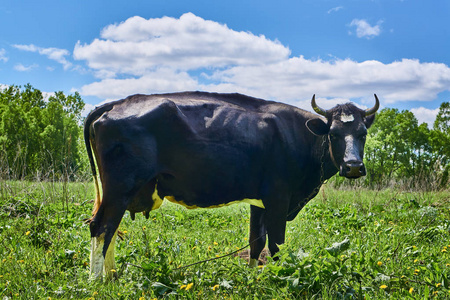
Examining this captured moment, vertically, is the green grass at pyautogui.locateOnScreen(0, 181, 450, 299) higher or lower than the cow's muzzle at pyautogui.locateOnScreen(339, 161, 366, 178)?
lower

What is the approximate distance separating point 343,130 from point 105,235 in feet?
11.1

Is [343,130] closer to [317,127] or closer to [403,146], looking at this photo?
[317,127]

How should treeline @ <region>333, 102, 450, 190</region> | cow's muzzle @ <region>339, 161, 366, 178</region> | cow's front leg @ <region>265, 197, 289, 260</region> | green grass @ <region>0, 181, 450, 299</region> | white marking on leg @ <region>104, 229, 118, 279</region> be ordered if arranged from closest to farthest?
green grass @ <region>0, 181, 450, 299</region>, white marking on leg @ <region>104, 229, 118, 279</region>, cow's muzzle @ <region>339, 161, 366, 178</region>, cow's front leg @ <region>265, 197, 289, 260</region>, treeline @ <region>333, 102, 450, 190</region>

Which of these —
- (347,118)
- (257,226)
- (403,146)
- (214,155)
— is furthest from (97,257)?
(403,146)

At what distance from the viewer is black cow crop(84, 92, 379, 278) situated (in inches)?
221

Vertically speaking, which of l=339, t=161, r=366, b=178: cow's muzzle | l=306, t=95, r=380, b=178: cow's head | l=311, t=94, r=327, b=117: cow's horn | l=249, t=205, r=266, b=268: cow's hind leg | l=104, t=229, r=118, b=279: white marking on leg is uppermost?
l=311, t=94, r=327, b=117: cow's horn

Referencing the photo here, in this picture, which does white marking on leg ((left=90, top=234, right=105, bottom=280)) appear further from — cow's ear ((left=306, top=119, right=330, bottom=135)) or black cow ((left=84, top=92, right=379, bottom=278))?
cow's ear ((left=306, top=119, right=330, bottom=135))

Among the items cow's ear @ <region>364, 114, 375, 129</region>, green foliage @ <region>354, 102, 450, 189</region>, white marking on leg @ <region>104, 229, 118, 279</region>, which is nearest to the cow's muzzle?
cow's ear @ <region>364, 114, 375, 129</region>

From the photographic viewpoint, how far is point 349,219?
8758mm

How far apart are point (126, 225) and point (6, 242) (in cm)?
255

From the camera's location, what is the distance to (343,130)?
623cm

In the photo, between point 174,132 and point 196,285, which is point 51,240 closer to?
point 174,132

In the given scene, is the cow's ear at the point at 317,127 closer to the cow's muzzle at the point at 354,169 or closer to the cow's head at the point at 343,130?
the cow's head at the point at 343,130

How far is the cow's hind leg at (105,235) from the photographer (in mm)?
5492
